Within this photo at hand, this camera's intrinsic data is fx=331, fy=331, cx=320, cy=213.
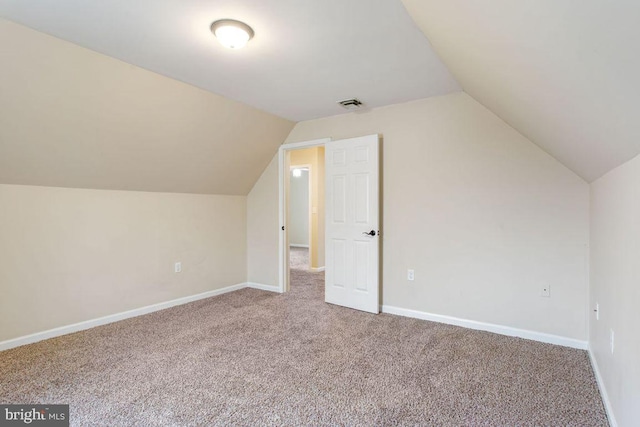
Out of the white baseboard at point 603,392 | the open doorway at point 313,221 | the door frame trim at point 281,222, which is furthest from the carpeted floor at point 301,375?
the open doorway at point 313,221

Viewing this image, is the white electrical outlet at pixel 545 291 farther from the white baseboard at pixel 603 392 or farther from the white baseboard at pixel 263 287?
the white baseboard at pixel 263 287

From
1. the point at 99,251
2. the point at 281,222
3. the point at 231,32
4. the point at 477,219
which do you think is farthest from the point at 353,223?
the point at 99,251

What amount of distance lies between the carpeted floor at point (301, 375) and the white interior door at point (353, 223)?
499 mm

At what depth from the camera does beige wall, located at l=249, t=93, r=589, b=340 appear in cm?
272

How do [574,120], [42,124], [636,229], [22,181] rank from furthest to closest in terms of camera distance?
[22,181], [42,124], [574,120], [636,229]

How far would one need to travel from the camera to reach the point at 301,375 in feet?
7.33

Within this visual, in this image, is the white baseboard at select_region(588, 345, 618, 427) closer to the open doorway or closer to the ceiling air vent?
the ceiling air vent

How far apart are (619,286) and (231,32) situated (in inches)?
98.6

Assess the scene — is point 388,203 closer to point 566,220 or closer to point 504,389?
point 566,220

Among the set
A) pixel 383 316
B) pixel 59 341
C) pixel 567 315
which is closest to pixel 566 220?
pixel 567 315

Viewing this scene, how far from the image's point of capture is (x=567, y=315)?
2711 mm

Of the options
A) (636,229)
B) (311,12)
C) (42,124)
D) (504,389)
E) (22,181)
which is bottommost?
(504,389)

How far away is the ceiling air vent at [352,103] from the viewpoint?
3381mm

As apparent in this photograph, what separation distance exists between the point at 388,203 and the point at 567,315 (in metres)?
1.81
